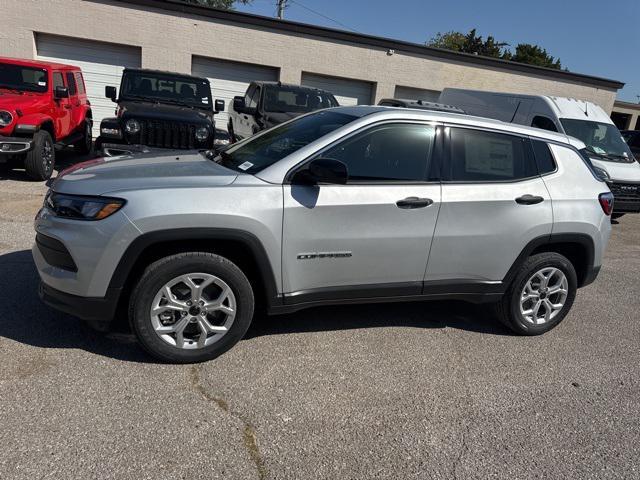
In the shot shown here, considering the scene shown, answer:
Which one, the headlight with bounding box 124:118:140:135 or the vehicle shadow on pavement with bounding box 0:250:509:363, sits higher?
the headlight with bounding box 124:118:140:135

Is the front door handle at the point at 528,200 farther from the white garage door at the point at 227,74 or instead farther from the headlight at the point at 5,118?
the white garage door at the point at 227,74

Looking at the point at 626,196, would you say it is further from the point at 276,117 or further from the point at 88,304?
A: the point at 88,304

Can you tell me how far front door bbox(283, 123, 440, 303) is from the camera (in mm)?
3562

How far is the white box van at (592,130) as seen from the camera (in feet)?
31.5

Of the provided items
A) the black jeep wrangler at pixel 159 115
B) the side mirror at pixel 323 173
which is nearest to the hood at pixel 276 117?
the black jeep wrangler at pixel 159 115

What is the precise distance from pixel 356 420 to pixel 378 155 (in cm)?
181

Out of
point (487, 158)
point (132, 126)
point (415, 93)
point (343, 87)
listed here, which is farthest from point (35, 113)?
point (415, 93)

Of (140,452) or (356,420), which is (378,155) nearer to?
(356,420)

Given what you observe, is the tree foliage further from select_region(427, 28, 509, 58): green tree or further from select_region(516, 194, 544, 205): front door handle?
select_region(516, 194, 544, 205): front door handle

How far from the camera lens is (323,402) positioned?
3.28m

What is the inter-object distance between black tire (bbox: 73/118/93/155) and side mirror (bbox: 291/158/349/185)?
906 cm

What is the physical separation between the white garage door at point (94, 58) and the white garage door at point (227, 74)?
1801 millimetres

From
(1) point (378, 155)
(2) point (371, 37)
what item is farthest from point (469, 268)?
(2) point (371, 37)

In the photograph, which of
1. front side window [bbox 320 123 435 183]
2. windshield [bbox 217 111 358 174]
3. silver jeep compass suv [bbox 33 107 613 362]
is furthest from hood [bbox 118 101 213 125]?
front side window [bbox 320 123 435 183]
